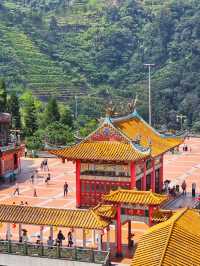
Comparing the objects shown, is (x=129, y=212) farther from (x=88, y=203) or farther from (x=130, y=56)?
(x=130, y=56)

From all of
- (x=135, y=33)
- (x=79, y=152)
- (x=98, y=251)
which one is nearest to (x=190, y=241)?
(x=98, y=251)

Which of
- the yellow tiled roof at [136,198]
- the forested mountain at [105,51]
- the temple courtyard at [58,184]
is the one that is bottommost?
the temple courtyard at [58,184]

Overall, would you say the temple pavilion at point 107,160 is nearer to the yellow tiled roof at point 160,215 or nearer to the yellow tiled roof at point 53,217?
the yellow tiled roof at point 160,215

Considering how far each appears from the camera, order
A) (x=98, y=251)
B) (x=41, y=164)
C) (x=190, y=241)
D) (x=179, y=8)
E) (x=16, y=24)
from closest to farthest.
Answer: (x=190, y=241) < (x=98, y=251) < (x=41, y=164) < (x=16, y=24) < (x=179, y=8)

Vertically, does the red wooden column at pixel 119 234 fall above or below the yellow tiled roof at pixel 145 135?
below

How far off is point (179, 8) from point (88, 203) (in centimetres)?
12957

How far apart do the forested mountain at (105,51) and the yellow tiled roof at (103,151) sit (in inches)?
2861

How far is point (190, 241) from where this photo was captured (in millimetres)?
19109

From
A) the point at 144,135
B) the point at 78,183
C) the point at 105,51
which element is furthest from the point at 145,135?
the point at 105,51

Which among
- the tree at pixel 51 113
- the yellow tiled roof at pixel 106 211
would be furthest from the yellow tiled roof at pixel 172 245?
the tree at pixel 51 113

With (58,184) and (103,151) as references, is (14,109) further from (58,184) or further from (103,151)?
(103,151)

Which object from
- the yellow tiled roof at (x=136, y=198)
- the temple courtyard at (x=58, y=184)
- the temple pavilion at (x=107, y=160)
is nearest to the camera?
the yellow tiled roof at (x=136, y=198)

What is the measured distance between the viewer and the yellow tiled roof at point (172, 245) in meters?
18.0

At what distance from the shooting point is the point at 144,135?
133 ft
